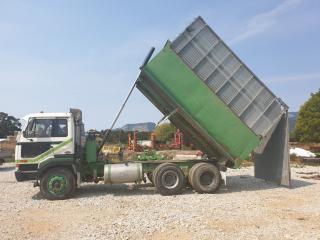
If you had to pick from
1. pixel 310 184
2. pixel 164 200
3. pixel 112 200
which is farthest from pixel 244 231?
pixel 310 184

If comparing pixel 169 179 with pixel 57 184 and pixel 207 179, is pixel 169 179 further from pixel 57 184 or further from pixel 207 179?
pixel 57 184

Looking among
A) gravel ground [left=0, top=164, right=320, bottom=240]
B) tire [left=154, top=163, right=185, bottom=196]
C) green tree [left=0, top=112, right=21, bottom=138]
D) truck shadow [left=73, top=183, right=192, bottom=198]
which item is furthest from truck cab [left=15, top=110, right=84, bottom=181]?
green tree [left=0, top=112, right=21, bottom=138]

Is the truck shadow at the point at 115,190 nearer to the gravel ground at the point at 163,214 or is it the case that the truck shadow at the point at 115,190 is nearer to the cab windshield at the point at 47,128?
the gravel ground at the point at 163,214

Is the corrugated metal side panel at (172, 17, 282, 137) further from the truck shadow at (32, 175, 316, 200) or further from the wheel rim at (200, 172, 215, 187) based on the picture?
the truck shadow at (32, 175, 316, 200)

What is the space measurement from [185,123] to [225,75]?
81.5 inches

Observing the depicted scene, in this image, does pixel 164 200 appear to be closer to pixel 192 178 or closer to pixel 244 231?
pixel 192 178

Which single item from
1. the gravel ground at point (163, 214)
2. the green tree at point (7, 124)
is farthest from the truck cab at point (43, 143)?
the green tree at point (7, 124)

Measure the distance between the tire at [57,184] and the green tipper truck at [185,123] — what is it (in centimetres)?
3

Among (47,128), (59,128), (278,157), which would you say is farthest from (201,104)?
(47,128)

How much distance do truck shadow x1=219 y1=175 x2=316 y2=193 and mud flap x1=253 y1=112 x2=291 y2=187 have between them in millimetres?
390

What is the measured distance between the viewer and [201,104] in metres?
13.0

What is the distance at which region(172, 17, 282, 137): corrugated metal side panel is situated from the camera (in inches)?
512

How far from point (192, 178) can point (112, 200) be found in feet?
9.11

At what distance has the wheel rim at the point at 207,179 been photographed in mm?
13556
